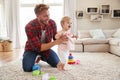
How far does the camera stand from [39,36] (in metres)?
3.23

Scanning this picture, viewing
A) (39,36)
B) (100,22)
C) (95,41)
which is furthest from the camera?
(100,22)

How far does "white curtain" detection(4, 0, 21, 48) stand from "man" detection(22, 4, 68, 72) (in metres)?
4.26

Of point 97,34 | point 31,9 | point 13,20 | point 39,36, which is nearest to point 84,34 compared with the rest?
point 97,34

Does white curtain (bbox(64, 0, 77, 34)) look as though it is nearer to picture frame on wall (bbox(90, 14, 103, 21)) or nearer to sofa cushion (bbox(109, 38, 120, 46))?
picture frame on wall (bbox(90, 14, 103, 21))

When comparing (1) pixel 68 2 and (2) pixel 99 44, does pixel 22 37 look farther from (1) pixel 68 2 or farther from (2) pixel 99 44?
(2) pixel 99 44

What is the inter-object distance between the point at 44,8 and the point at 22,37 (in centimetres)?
497

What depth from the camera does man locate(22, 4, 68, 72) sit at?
3.07 metres

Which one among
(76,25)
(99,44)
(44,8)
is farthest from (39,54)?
(76,25)

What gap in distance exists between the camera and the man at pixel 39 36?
3.07 meters

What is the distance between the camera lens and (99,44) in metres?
5.96

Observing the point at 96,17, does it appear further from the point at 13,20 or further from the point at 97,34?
the point at 13,20

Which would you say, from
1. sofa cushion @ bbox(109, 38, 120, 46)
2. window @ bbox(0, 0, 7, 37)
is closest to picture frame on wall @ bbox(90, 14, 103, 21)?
sofa cushion @ bbox(109, 38, 120, 46)

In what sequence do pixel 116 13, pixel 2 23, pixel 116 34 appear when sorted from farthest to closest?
pixel 2 23, pixel 116 13, pixel 116 34

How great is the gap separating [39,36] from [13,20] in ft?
15.0
